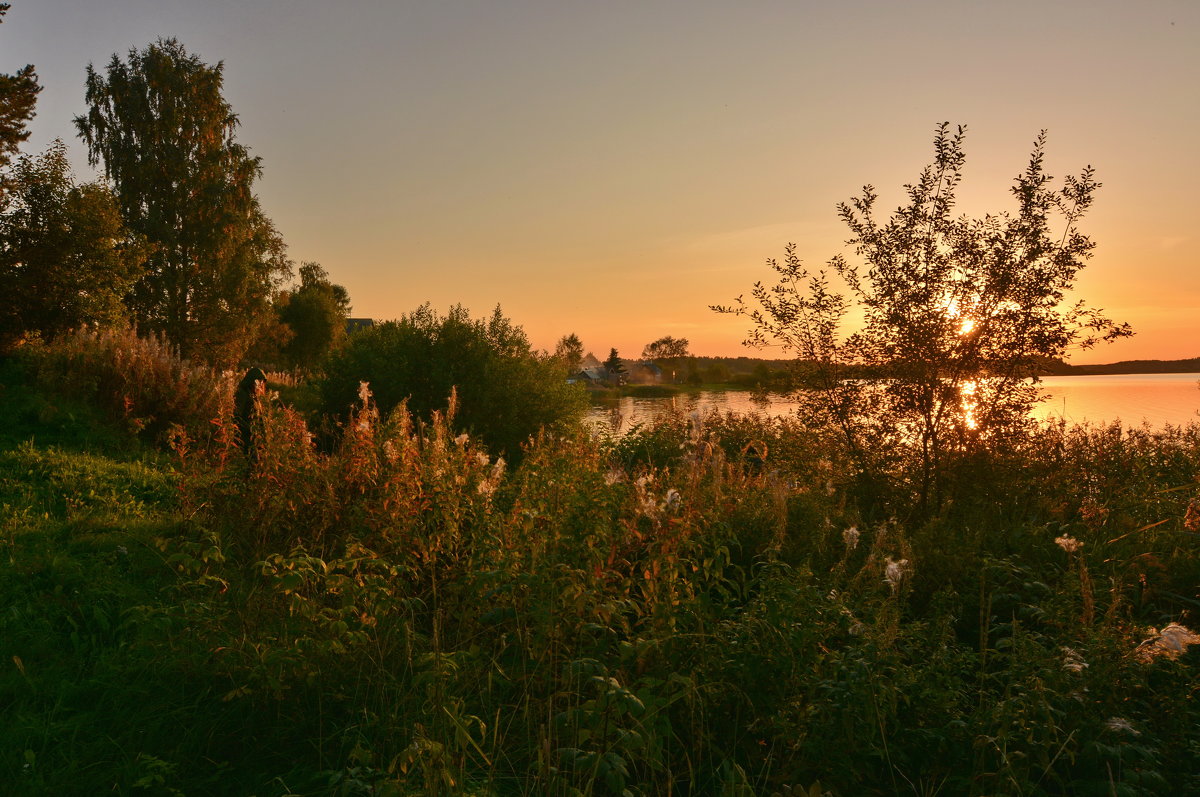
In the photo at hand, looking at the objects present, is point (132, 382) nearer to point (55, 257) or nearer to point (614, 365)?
point (55, 257)

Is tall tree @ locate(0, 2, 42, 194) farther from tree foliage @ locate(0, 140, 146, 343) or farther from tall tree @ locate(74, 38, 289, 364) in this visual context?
tall tree @ locate(74, 38, 289, 364)

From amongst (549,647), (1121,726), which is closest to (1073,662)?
(1121,726)

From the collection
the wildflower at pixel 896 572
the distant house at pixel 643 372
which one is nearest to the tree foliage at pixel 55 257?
the wildflower at pixel 896 572

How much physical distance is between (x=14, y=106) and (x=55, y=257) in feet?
12.8

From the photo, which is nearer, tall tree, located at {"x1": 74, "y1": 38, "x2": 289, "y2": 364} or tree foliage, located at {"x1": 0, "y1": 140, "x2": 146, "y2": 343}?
tree foliage, located at {"x1": 0, "y1": 140, "x2": 146, "y2": 343}

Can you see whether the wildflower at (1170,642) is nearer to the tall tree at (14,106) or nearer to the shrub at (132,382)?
the shrub at (132,382)

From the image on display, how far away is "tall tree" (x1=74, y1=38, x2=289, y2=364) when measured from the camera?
2286cm

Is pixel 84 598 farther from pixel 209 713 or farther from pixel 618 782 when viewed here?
pixel 618 782

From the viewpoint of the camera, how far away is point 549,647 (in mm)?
3080

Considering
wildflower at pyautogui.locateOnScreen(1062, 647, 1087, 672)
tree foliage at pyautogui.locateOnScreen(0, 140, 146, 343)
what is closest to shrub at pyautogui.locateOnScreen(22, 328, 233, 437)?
tree foliage at pyautogui.locateOnScreen(0, 140, 146, 343)

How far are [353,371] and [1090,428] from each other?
1170 centimetres

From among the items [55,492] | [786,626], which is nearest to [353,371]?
[55,492]

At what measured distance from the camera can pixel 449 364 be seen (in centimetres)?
1260

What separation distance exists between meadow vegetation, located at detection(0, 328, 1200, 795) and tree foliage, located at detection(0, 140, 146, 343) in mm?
8170
